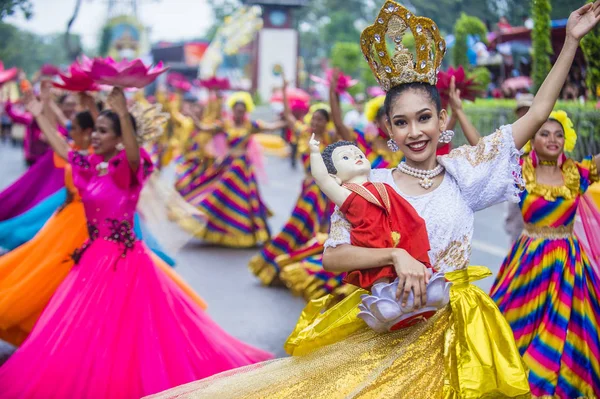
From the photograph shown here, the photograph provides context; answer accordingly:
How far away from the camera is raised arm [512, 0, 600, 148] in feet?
9.55

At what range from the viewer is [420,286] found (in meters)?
2.44

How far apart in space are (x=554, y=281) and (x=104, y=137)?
2980 millimetres

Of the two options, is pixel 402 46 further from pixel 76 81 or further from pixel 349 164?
pixel 76 81

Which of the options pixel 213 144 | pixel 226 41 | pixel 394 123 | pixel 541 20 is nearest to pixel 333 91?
pixel 541 20

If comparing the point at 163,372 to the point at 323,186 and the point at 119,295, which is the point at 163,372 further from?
the point at 323,186

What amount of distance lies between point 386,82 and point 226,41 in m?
43.2

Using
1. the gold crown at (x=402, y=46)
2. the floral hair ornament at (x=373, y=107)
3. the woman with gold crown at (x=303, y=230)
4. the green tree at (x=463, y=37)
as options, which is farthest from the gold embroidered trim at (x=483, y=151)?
the green tree at (x=463, y=37)

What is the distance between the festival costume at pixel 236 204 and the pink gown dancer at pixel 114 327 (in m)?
5.24

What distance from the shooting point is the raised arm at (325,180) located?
2.65 meters

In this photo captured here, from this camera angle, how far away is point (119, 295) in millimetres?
4430

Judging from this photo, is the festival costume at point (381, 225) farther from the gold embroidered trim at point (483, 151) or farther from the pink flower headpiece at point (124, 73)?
the pink flower headpiece at point (124, 73)

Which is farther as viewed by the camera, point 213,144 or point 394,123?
point 213,144

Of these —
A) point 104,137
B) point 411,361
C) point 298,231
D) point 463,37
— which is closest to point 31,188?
point 298,231

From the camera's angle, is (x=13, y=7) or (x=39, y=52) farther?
(x=39, y=52)
